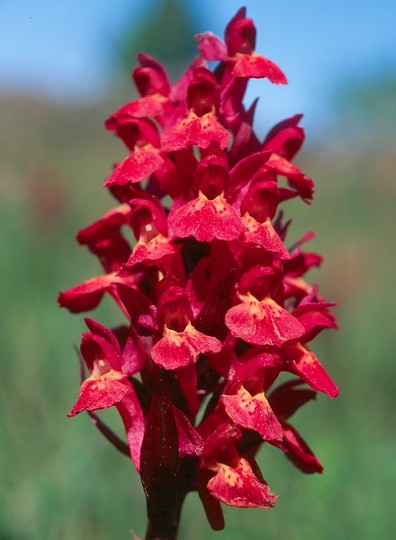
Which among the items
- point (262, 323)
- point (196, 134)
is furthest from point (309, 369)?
point (196, 134)

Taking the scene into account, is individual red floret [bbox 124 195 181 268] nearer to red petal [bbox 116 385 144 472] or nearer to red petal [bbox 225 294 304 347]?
red petal [bbox 225 294 304 347]

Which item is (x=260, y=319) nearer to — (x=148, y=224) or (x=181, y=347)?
(x=181, y=347)

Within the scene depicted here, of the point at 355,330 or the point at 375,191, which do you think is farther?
the point at 375,191

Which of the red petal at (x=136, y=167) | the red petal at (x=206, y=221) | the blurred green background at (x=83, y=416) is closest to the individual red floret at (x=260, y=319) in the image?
the red petal at (x=206, y=221)

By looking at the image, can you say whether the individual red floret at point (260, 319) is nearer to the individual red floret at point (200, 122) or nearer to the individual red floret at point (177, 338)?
the individual red floret at point (177, 338)

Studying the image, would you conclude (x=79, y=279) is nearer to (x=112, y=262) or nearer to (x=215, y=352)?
(x=112, y=262)

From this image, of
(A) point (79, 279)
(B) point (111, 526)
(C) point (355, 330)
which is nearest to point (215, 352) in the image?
(B) point (111, 526)

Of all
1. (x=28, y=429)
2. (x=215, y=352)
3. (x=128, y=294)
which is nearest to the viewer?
(x=215, y=352)
